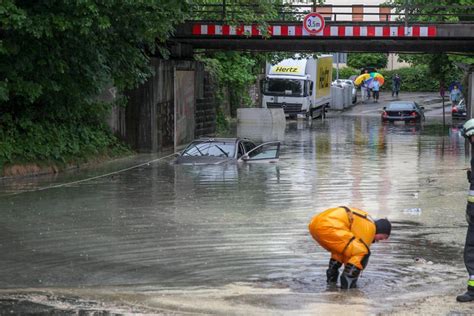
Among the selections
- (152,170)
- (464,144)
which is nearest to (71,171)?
(152,170)

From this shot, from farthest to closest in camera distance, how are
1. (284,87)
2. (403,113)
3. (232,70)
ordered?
(284,87), (403,113), (232,70)

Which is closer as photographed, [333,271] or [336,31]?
[333,271]

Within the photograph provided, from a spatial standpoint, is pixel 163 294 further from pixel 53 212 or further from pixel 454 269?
pixel 53 212

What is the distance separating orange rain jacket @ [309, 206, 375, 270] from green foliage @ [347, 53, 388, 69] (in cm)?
7432

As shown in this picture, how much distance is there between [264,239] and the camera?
1305 centimetres

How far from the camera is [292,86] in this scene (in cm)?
5303

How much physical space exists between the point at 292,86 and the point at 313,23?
2198cm

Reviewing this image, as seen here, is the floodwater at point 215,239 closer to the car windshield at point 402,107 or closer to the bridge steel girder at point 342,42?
the bridge steel girder at point 342,42

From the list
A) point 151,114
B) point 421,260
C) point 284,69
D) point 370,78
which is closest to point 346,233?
point 421,260

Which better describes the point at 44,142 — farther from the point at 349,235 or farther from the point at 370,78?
the point at 370,78

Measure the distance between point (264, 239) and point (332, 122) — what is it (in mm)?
40444

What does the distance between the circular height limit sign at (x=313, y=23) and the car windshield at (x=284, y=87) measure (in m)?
21.6

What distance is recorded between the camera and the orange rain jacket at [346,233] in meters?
9.22

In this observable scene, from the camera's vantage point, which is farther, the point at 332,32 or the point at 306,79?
the point at 306,79
